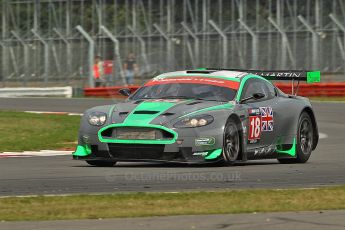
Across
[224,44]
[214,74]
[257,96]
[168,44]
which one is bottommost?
[168,44]

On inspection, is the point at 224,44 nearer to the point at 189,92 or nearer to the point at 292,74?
the point at 292,74

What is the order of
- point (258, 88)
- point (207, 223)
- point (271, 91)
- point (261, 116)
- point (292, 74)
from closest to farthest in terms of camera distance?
1. point (207, 223)
2. point (261, 116)
3. point (258, 88)
4. point (271, 91)
5. point (292, 74)

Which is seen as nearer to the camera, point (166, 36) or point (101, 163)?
point (101, 163)

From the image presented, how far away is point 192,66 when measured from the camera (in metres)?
43.0

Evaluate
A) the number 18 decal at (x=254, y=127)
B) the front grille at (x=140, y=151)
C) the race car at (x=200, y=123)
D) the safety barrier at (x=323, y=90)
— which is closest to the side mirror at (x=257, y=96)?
the race car at (x=200, y=123)

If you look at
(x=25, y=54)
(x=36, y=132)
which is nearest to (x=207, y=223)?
(x=36, y=132)

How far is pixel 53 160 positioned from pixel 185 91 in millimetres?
2398

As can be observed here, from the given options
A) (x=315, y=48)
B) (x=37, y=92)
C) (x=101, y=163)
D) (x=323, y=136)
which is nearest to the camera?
(x=101, y=163)

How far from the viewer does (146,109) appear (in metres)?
12.1

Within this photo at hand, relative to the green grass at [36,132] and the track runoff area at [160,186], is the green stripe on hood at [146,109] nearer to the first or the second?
the track runoff area at [160,186]

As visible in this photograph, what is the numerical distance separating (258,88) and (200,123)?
184cm

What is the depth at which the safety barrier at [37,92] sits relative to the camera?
123 ft

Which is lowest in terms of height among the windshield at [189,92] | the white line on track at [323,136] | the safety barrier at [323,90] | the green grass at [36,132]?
the safety barrier at [323,90]

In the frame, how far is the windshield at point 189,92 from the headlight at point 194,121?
72 centimetres
